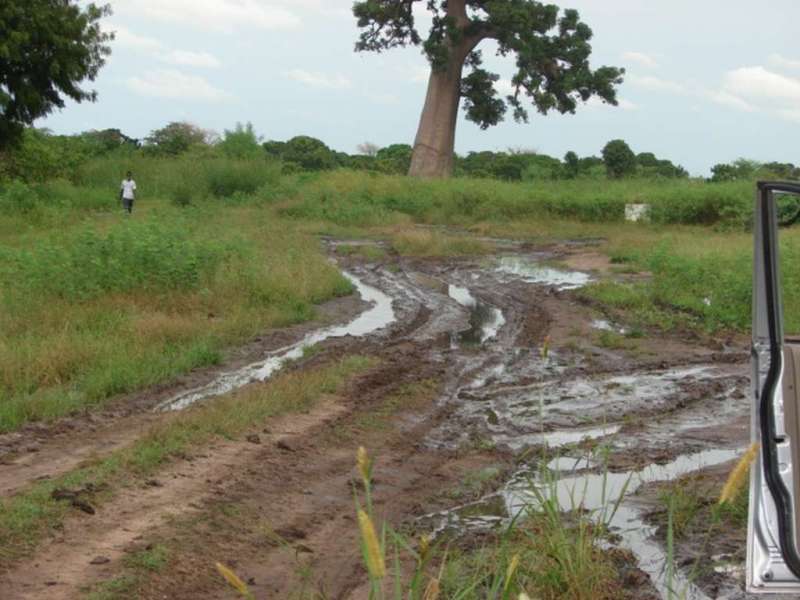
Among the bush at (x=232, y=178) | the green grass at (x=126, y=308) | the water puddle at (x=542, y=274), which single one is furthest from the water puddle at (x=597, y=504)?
the bush at (x=232, y=178)

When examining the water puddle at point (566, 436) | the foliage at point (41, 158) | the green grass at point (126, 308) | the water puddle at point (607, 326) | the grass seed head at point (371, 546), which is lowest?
the water puddle at point (566, 436)

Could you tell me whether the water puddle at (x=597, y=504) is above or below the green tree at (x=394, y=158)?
below

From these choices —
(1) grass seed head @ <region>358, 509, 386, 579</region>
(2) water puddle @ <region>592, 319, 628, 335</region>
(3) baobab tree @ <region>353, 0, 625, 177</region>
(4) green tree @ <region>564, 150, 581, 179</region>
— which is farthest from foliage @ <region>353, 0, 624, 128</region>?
(1) grass seed head @ <region>358, 509, 386, 579</region>

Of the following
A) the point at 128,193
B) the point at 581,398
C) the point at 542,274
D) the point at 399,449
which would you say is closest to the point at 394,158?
the point at 128,193

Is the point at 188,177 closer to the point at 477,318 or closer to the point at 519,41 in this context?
the point at 519,41

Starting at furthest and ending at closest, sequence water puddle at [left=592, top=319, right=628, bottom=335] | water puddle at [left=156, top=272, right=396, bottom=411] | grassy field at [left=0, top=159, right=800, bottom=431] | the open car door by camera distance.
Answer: water puddle at [left=592, top=319, right=628, bottom=335]
grassy field at [left=0, top=159, right=800, bottom=431]
water puddle at [left=156, top=272, right=396, bottom=411]
the open car door

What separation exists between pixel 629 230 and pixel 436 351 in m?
18.2

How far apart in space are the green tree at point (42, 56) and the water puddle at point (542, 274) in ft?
34.6

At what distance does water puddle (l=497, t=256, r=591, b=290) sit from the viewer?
1727cm

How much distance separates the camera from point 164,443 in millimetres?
6492

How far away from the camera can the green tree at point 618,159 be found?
43.0 meters

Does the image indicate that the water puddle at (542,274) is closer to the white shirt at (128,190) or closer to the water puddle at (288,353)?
the water puddle at (288,353)

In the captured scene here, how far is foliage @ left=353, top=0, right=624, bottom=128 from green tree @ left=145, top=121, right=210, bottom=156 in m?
13.0

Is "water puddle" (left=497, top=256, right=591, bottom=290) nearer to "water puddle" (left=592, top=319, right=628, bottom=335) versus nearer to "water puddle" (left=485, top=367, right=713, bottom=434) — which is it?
"water puddle" (left=592, top=319, right=628, bottom=335)
